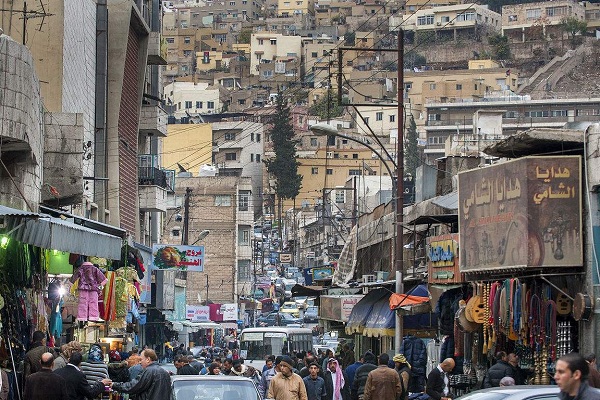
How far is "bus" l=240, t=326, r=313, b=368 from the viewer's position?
44844 mm

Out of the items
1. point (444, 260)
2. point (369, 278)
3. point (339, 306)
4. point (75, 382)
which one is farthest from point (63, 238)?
point (369, 278)

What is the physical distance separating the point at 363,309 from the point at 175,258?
16.6 meters

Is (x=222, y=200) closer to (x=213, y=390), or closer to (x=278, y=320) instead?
(x=278, y=320)

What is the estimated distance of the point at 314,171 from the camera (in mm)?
153250

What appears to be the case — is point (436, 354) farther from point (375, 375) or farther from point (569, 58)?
point (569, 58)

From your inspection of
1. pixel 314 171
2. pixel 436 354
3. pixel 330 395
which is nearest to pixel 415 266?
pixel 436 354

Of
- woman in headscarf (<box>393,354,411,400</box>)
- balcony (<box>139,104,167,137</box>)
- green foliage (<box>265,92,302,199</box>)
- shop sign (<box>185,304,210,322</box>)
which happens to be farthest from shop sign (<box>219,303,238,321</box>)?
green foliage (<box>265,92,302,199</box>)

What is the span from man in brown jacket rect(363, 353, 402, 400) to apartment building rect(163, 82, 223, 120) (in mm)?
154704

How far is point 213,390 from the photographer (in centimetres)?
1870

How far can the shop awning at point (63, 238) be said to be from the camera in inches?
691

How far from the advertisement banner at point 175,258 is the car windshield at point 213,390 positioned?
101ft

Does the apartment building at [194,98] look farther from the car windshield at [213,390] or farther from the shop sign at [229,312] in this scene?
the car windshield at [213,390]

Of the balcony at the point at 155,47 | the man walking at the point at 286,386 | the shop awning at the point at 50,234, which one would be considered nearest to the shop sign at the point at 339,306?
the balcony at the point at 155,47

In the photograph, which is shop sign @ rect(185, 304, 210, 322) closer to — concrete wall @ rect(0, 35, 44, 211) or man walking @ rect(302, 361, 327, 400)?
man walking @ rect(302, 361, 327, 400)
